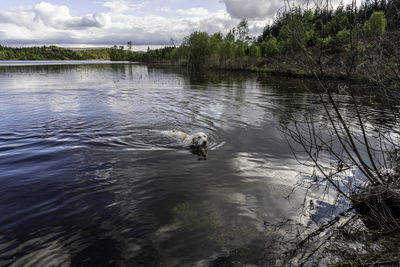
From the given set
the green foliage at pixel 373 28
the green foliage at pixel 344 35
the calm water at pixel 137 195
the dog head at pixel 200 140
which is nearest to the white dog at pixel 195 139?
the dog head at pixel 200 140

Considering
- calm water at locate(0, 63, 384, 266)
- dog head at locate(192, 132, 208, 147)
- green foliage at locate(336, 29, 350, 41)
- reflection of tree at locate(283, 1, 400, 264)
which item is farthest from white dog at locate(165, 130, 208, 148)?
green foliage at locate(336, 29, 350, 41)

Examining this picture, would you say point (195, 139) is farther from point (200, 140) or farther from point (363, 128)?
point (363, 128)

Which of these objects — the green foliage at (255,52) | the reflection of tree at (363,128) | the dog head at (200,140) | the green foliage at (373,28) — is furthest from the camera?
the green foliage at (255,52)

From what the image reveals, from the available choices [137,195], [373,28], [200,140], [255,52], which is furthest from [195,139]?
[255,52]

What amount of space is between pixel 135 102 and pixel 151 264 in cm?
1716

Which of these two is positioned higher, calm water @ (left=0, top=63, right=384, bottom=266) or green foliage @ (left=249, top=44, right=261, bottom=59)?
green foliage @ (left=249, top=44, right=261, bottom=59)

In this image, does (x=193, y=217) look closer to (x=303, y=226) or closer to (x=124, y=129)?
(x=303, y=226)

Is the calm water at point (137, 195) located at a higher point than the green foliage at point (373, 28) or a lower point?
lower

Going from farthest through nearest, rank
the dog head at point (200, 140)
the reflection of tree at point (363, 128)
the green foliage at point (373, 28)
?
the dog head at point (200, 140) < the green foliage at point (373, 28) < the reflection of tree at point (363, 128)

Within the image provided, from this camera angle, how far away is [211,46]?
93312 millimetres

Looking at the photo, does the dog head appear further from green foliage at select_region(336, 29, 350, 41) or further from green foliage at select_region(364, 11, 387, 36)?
green foliage at select_region(364, 11, 387, 36)

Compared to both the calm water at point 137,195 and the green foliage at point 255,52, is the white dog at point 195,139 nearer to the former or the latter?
the calm water at point 137,195

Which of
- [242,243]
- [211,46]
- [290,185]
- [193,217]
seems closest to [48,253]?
[193,217]

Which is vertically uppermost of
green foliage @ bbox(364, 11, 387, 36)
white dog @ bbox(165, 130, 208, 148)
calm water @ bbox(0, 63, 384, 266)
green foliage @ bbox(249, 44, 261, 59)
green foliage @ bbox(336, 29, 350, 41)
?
green foliage @ bbox(249, 44, 261, 59)
